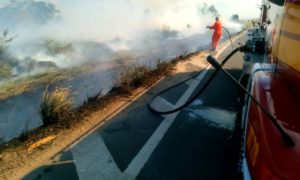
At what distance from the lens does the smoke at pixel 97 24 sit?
3073cm

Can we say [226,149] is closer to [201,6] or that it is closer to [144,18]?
[144,18]

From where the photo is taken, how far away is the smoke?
101ft

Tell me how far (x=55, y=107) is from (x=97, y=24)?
122 ft

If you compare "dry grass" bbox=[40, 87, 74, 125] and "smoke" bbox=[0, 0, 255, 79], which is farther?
"smoke" bbox=[0, 0, 255, 79]

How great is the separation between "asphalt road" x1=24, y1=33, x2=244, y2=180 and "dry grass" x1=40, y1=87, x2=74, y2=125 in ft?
2.80

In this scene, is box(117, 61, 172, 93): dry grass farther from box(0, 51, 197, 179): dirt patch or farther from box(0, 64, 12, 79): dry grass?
box(0, 64, 12, 79): dry grass

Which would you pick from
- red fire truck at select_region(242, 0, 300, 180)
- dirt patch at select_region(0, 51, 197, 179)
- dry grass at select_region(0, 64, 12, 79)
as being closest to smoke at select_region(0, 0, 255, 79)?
dry grass at select_region(0, 64, 12, 79)

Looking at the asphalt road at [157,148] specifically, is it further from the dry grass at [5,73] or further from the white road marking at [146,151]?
the dry grass at [5,73]

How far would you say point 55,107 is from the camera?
21.3ft

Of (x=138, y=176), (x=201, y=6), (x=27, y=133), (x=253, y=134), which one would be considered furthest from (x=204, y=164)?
(x=201, y=6)

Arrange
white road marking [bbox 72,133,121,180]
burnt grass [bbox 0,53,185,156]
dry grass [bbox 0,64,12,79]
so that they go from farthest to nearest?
dry grass [bbox 0,64,12,79] → burnt grass [bbox 0,53,185,156] → white road marking [bbox 72,133,121,180]

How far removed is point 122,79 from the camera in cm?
880

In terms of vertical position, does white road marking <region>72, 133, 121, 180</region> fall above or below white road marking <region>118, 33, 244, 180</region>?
above

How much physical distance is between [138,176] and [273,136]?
219 cm
